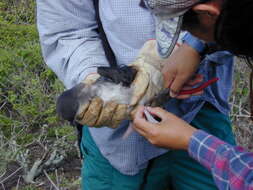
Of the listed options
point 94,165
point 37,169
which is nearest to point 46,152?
point 37,169

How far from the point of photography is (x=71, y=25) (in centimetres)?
149

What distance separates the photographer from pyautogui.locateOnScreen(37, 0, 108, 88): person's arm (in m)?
1.46

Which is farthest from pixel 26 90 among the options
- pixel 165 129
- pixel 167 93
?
pixel 165 129

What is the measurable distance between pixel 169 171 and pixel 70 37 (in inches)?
21.8

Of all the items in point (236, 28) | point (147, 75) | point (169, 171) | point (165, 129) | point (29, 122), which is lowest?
point (29, 122)

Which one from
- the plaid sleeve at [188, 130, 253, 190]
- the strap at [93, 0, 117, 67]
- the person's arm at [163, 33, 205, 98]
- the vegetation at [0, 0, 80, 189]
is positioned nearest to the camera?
the plaid sleeve at [188, 130, 253, 190]

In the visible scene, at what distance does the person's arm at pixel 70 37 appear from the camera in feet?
4.80

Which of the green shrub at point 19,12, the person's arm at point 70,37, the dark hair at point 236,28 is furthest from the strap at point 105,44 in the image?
the green shrub at point 19,12

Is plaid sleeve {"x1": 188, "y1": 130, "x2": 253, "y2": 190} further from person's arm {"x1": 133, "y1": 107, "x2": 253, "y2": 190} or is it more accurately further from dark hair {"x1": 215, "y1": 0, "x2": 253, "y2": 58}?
dark hair {"x1": 215, "y1": 0, "x2": 253, "y2": 58}

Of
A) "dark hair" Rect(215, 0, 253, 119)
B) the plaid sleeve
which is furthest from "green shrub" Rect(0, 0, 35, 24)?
"dark hair" Rect(215, 0, 253, 119)

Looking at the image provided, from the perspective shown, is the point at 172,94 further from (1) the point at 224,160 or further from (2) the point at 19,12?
(2) the point at 19,12

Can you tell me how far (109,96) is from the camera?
4.16 feet

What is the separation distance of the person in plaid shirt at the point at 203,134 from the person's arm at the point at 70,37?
27 centimetres

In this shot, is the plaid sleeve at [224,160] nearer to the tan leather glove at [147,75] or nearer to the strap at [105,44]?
the tan leather glove at [147,75]
